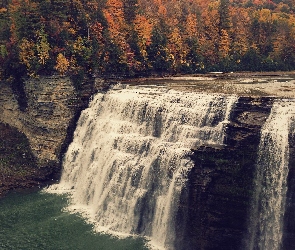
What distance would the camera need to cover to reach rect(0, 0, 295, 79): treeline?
38.1 meters

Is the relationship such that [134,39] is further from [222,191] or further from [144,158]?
[222,191]

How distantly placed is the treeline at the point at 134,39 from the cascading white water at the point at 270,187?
21.9 metres

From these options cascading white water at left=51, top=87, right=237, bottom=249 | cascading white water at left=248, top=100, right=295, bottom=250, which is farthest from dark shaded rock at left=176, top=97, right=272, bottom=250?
cascading white water at left=51, top=87, right=237, bottom=249

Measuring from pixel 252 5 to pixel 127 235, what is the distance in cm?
7125

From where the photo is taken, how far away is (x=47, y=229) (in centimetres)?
2775

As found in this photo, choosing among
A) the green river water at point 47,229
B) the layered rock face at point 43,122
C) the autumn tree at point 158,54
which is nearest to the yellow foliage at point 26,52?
the layered rock face at point 43,122

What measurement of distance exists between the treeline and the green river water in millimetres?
13113

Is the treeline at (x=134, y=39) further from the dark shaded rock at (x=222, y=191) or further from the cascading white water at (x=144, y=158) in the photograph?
the dark shaded rock at (x=222, y=191)

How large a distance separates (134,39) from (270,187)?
96.9 ft

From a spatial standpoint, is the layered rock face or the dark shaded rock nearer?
the dark shaded rock

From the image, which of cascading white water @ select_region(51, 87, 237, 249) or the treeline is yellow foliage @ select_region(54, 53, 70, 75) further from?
cascading white water @ select_region(51, 87, 237, 249)

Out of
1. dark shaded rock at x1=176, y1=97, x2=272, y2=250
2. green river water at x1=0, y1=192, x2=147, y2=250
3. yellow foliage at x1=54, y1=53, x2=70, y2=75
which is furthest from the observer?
yellow foliage at x1=54, y1=53, x2=70, y2=75

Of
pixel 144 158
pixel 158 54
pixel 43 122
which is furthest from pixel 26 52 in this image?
pixel 144 158

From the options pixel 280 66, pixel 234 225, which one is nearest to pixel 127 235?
pixel 234 225
